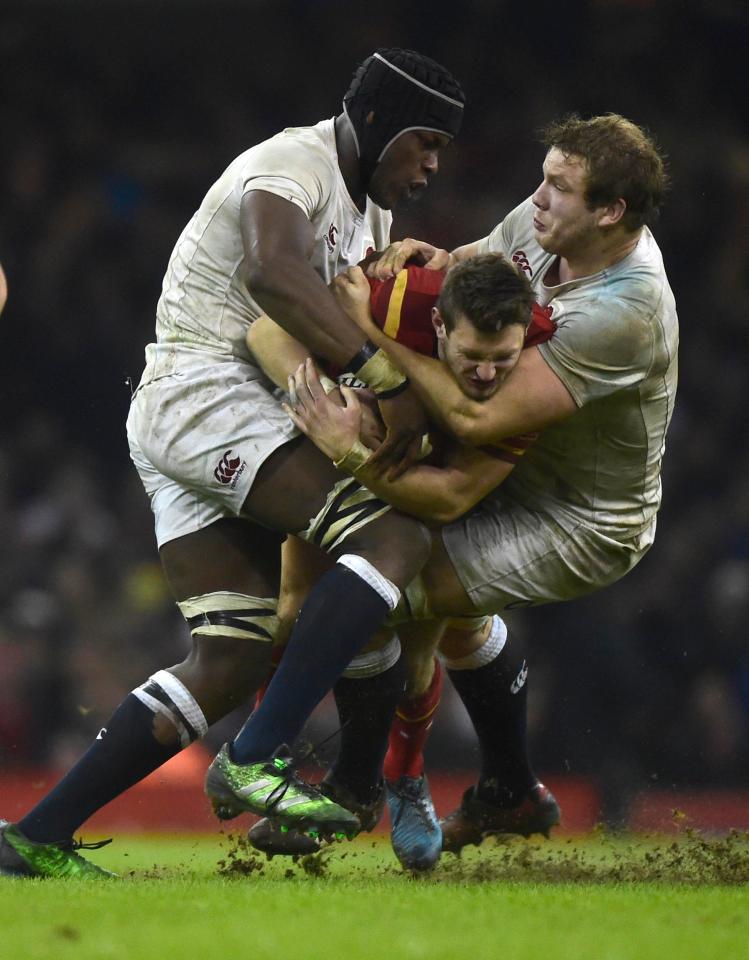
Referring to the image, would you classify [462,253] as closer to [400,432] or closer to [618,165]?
[618,165]

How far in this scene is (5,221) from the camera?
31.0 ft

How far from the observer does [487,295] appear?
3752 millimetres

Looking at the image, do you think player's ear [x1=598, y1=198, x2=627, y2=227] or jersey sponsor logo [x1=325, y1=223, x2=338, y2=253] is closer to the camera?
player's ear [x1=598, y1=198, x2=627, y2=227]

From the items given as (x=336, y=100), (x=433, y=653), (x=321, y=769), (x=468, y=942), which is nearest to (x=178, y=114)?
(x=336, y=100)

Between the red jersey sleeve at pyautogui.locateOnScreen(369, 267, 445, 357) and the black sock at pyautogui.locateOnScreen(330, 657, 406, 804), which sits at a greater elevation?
the red jersey sleeve at pyautogui.locateOnScreen(369, 267, 445, 357)

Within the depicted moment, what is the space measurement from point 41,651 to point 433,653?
4333 mm

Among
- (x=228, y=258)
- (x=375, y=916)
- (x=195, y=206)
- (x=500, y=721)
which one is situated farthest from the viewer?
(x=195, y=206)

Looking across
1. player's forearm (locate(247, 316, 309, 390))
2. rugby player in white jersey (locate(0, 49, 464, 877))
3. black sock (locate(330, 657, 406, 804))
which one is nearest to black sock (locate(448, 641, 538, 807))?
black sock (locate(330, 657, 406, 804))

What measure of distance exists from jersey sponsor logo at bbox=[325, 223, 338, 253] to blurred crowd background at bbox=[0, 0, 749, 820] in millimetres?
4647

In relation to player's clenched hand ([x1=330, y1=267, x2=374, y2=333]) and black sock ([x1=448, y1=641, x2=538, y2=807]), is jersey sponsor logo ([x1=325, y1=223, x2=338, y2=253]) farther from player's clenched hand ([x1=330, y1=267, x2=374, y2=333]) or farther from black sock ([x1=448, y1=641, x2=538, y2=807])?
black sock ([x1=448, y1=641, x2=538, y2=807])

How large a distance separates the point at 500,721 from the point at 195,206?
5394mm

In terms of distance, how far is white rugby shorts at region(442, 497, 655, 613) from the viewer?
4.31 meters

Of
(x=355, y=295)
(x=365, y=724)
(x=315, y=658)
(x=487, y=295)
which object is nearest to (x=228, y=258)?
(x=355, y=295)

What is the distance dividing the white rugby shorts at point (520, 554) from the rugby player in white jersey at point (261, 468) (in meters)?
0.31
